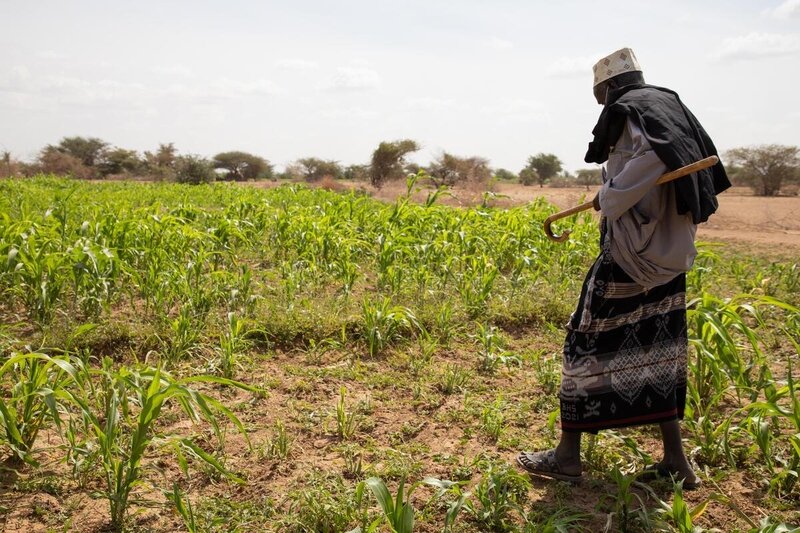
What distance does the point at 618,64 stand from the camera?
87.4 inches

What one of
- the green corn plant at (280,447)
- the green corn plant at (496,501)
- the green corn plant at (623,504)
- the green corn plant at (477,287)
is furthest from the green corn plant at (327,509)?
the green corn plant at (477,287)

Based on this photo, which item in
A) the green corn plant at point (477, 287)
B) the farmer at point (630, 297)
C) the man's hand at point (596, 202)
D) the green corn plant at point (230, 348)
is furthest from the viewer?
the green corn plant at point (477, 287)

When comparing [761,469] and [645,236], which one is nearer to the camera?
[645,236]

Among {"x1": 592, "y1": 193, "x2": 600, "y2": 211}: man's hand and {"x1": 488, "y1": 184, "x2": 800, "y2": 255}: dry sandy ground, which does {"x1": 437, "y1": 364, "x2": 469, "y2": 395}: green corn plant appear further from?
{"x1": 488, "y1": 184, "x2": 800, "y2": 255}: dry sandy ground

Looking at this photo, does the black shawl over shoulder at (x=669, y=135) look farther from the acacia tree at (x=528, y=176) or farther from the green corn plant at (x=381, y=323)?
the acacia tree at (x=528, y=176)

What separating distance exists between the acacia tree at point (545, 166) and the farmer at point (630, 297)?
27.2 m

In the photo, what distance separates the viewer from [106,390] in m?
2.48

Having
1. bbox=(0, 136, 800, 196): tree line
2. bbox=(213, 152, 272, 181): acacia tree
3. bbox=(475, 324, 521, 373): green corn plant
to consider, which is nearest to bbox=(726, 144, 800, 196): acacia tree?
bbox=(0, 136, 800, 196): tree line

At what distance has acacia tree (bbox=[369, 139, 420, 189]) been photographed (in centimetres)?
1945

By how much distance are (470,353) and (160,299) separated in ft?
6.09

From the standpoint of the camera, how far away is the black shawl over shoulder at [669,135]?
200cm

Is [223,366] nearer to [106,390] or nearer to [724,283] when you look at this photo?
[106,390]

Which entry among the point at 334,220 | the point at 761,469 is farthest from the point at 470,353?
the point at 334,220

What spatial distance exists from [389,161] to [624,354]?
18.0m
